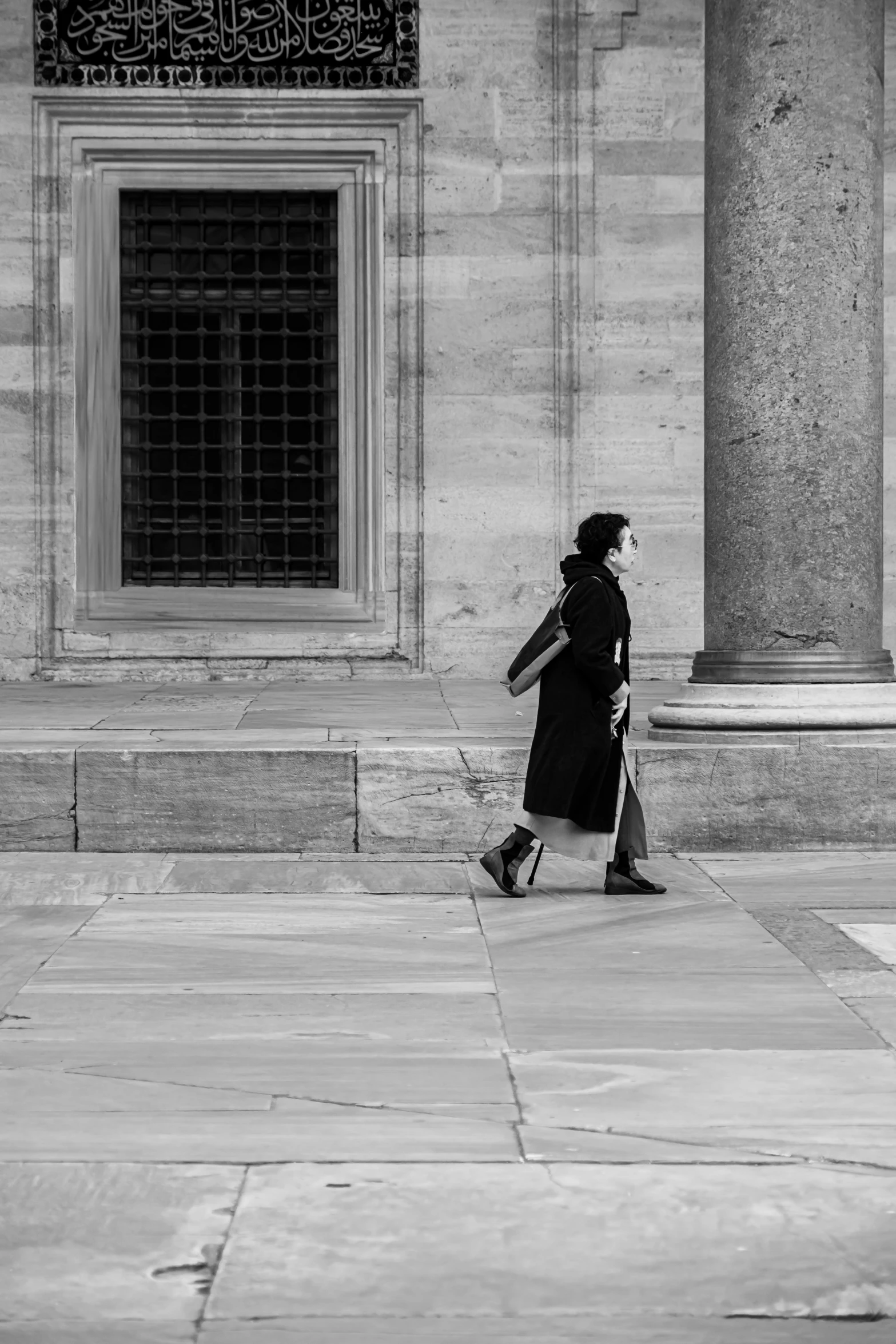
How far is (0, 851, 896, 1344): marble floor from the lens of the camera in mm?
3256

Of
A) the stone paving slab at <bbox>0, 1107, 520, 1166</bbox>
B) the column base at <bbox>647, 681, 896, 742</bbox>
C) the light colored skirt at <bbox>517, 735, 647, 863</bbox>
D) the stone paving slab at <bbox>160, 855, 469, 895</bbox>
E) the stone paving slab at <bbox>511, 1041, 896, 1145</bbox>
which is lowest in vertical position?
the stone paving slab at <bbox>160, 855, 469, 895</bbox>

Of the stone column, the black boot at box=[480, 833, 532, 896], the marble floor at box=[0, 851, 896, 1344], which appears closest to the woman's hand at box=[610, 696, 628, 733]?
the black boot at box=[480, 833, 532, 896]

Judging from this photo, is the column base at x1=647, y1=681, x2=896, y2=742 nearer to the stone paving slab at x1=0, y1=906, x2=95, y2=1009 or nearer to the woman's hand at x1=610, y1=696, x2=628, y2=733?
the woman's hand at x1=610, y1=696, x2=628, y2=733

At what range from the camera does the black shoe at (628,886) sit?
810cm

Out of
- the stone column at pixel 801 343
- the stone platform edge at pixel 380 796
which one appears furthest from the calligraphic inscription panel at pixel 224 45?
the stone platform edge at pixel 380 796

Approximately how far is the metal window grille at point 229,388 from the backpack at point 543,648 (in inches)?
334

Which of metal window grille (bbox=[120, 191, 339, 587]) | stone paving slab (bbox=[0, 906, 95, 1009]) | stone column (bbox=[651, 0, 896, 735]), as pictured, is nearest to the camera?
stone paving slab (bbox=[0, 906, 95, 1009])

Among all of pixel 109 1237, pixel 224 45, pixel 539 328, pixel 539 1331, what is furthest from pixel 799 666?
pixel 224 45

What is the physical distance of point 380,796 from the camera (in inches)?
370

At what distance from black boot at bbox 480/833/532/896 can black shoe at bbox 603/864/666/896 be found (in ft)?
1.25

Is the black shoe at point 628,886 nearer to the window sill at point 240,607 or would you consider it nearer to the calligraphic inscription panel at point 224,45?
the window sill at point 240,607

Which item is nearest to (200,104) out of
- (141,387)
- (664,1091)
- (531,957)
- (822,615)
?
(141,387)

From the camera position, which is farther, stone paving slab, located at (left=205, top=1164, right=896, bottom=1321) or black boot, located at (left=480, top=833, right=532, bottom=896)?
black boot, located at (left=480, top=833, right=532, bottom=896)

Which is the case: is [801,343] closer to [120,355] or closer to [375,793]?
[375,793]
